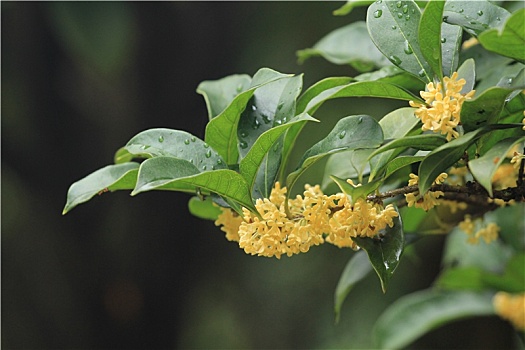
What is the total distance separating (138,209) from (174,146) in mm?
1332

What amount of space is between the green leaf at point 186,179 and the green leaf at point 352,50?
0.33m

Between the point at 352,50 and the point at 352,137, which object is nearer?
the point at 352,137

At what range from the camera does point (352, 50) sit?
0.79 m

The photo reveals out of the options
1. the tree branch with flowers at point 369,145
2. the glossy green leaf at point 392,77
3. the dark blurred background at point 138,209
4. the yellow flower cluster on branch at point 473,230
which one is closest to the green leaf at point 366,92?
the tree branch with flowers at point 369,145

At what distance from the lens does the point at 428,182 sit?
0.46 meters

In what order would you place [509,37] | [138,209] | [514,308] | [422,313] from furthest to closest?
[138,209], [422,313], [514,308], [509,37]

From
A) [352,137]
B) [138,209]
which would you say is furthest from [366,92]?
[138,209]

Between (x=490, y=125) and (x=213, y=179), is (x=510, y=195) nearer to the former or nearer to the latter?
(x=490, y=125)

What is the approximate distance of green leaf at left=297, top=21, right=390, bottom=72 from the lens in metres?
0.77

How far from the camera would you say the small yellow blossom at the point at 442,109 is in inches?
18.1

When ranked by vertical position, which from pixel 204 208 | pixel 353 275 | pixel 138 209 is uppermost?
pixel 204 208

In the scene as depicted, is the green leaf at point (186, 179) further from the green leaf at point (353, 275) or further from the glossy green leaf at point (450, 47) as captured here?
the green leaf at point (353, 275)

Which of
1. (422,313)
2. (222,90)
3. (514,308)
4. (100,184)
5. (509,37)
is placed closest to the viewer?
(509,37)

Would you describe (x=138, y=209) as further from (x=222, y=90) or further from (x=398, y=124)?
(x=398, y=124)
